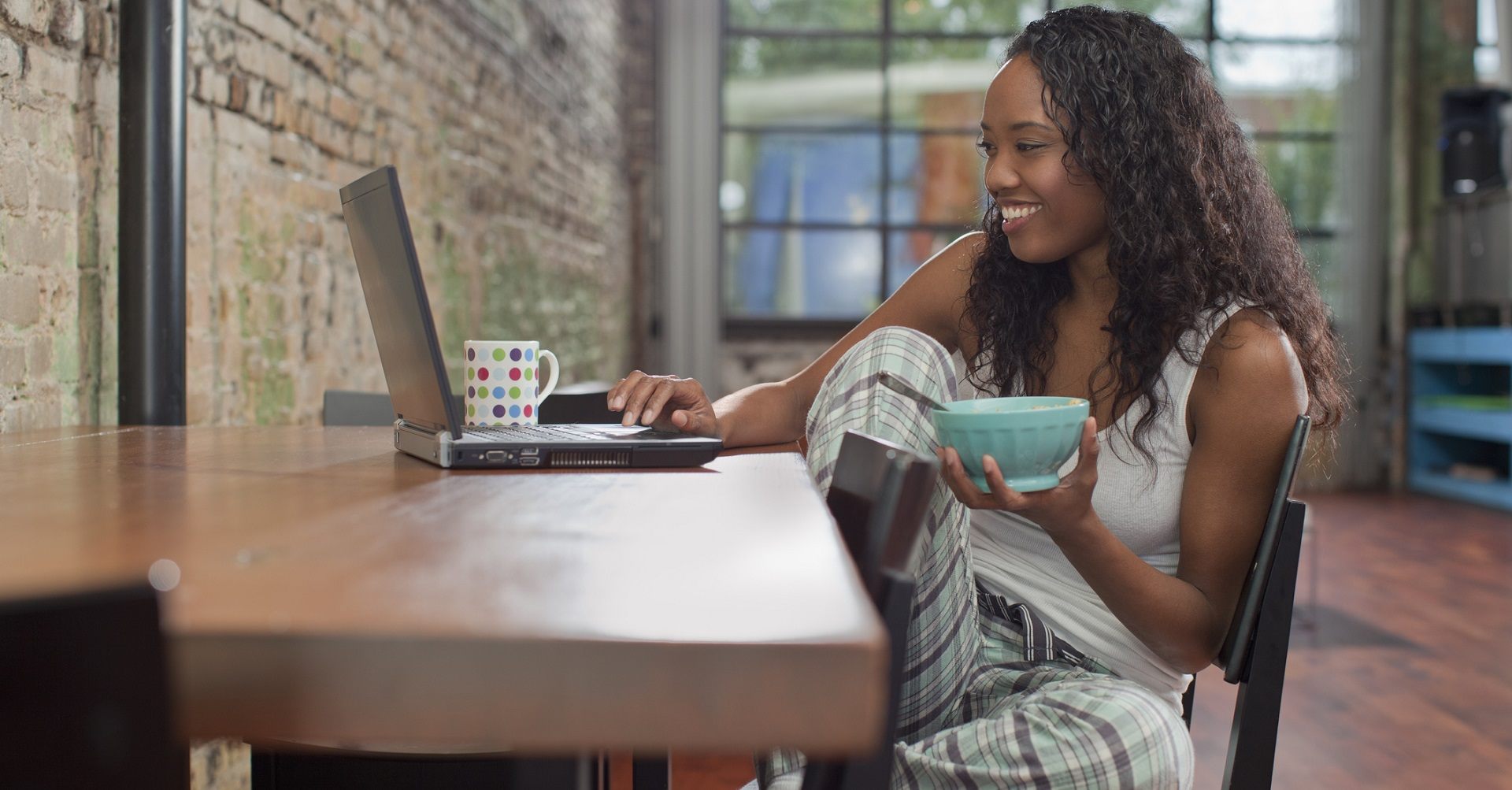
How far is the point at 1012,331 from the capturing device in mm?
1645

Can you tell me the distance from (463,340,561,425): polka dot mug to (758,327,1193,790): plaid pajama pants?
34 cm

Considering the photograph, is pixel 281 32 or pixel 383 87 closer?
pixel 281 32

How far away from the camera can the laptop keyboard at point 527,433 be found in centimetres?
114

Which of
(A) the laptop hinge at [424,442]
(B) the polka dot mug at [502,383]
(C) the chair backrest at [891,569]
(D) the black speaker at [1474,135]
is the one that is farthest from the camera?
(D) the black speaker at [1474,135]

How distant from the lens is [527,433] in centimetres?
121

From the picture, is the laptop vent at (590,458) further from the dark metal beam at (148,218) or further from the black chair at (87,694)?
the dark metal beam at (148,218)

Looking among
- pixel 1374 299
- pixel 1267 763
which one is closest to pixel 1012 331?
pixel 1267 763

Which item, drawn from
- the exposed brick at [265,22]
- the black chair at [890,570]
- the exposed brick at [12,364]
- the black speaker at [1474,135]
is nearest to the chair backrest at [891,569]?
the black chair at [890,570]

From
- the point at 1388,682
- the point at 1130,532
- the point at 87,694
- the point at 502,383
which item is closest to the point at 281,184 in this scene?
the point at 502,383

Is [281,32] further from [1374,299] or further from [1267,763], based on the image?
[1374,299]

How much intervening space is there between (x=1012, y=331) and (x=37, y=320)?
1.38 metres

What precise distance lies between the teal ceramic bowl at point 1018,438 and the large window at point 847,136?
6.53m

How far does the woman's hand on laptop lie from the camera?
4.43ft

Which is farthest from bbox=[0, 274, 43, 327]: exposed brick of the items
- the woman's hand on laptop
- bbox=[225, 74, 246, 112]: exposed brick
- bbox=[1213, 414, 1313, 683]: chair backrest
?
bbox=[1213, 414, 1313, 683]: chair backrest
